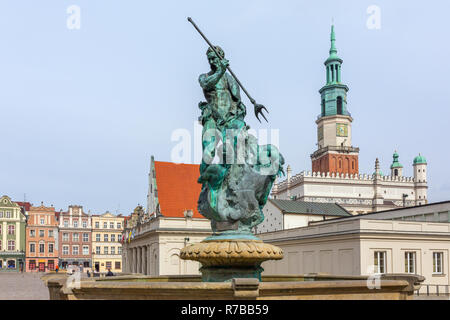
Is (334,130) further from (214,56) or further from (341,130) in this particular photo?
(214,56)

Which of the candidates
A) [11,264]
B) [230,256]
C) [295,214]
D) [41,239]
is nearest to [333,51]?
[295,214]

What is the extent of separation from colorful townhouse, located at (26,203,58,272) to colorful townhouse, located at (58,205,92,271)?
1753 mm

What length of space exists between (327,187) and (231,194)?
72492 millimetres

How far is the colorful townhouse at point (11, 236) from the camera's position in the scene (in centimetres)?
9462

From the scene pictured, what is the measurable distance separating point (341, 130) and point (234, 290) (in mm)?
90631

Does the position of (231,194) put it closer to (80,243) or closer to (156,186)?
(156,186)

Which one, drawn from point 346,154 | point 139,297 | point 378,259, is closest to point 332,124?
point 346,154

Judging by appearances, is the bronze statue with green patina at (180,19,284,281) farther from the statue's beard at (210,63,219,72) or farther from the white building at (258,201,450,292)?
the white building at (258,201,450,292)

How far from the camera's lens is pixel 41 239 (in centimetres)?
9688

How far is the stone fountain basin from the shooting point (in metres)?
9.11

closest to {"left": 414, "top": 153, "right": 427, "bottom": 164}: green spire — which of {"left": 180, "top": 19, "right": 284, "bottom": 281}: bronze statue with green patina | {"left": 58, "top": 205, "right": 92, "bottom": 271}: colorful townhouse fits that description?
{"left": 58, "top": 205, "right": 92, "bottom": 271}: colorful townhouse

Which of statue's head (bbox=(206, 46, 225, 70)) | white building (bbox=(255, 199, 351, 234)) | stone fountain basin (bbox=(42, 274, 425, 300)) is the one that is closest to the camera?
stone fountain basin (bbox=(42, 274, 425, 300))
